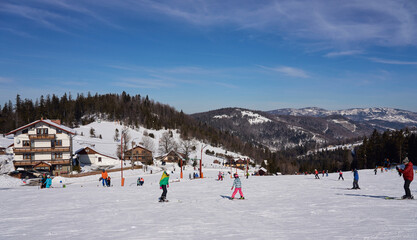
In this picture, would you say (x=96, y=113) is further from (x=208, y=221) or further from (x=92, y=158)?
(x=208, y=221)

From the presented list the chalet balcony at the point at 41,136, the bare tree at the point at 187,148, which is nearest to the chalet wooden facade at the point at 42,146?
the chalet balcony at the point at 41,136

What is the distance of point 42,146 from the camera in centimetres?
6244

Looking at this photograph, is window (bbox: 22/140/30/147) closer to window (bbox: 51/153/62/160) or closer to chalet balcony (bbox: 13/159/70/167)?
chalet balcony (bbox: 13/159/70/167)

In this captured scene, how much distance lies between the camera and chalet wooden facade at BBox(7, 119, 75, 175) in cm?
5991

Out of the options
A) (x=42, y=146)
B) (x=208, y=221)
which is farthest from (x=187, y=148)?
(x=208, y=221)

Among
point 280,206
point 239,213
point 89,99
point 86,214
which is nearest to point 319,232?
point 239,213

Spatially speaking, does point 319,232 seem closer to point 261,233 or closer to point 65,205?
point 261,233

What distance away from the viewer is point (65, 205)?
16.1 m

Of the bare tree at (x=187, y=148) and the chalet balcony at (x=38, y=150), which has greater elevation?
the chalet balcony at (x=38, y=150)

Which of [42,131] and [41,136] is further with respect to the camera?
[42,131]

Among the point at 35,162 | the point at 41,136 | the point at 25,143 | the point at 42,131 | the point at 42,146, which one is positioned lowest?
the point at 35,162

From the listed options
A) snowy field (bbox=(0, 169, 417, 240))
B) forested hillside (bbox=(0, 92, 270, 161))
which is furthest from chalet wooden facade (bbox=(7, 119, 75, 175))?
forested hillside (bbox=(0, 92, 270, 161))

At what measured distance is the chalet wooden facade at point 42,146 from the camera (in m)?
59.9

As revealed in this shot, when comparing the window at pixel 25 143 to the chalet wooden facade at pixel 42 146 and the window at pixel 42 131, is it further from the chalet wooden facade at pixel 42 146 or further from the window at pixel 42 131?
the window at pixel 42 131
